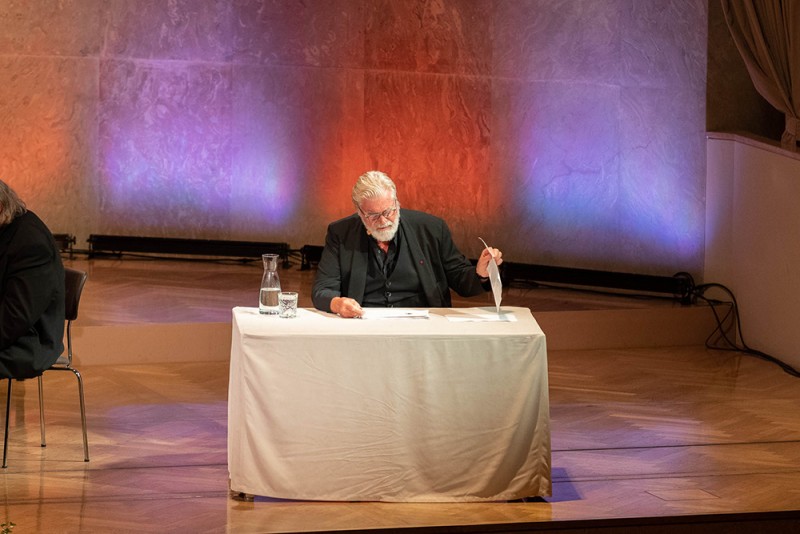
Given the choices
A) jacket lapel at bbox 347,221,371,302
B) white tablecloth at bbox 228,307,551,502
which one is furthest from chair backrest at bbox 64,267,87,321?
jacket lapel at bbox 347,221,371,302

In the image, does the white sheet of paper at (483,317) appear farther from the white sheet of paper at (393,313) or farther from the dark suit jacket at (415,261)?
the dark suit jacket at (415,261)

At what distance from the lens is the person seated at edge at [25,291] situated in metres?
3.90

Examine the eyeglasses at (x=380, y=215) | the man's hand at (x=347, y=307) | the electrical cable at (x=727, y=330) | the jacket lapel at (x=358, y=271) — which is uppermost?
the eyeglasses at (x=380, y=215)

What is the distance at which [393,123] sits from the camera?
7883mm

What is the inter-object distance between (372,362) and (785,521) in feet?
5.62

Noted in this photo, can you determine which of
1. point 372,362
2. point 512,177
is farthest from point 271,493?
point 512,177

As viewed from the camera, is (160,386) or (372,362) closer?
(372,362)

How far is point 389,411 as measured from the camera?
12.0ft

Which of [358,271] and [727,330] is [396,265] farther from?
[727,330]

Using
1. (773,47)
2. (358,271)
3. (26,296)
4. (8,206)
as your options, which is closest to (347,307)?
(358,271)

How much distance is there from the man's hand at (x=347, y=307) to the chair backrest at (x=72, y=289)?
3.46 feet

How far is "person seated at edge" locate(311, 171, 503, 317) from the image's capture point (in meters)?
4.20

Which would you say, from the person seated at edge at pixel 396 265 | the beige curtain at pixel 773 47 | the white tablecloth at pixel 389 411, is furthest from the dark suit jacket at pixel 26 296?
the beige curtain at pixel 773 47

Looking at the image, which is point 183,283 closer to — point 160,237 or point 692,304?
point 160,237
